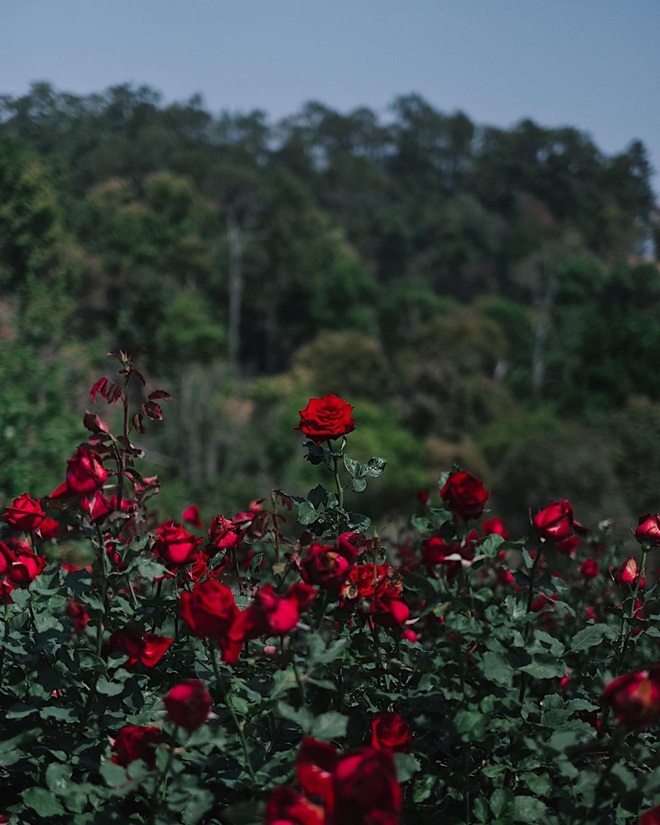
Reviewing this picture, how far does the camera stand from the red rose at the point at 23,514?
152 centimetres

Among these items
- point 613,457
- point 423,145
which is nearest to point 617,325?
point 613,457

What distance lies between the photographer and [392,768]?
846mm

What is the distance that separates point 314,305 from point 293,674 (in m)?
29.6

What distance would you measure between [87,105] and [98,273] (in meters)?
6.15

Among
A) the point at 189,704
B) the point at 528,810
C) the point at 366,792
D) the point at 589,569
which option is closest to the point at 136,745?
the point at 189,704

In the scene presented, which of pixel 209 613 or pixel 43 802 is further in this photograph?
pixel 43 802

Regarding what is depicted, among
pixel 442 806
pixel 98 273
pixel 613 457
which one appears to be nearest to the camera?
pixel 442 806

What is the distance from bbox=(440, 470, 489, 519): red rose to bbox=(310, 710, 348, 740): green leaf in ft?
1.22

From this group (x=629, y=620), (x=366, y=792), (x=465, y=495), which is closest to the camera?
(x=366, y=792)

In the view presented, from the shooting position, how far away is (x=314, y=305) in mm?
30438

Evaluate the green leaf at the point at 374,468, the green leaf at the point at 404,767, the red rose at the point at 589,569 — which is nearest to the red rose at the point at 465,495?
the green leaf at the point at 374,468

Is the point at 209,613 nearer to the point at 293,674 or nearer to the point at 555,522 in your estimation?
the point at 293,674

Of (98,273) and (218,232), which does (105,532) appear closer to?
(98,273)

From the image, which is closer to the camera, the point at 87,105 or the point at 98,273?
the point at 98,273
